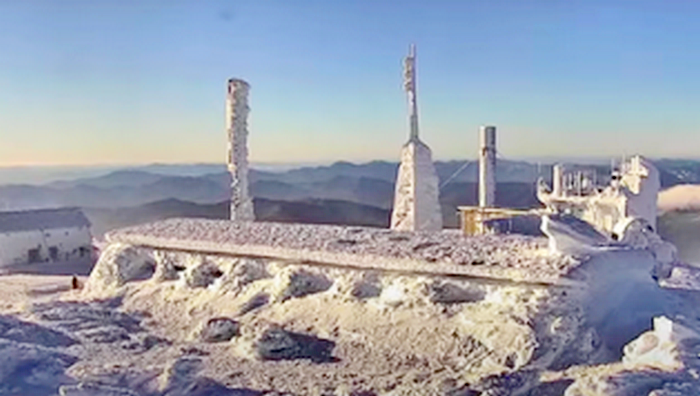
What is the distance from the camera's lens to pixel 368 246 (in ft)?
18.3

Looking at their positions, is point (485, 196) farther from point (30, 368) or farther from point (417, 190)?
point (30, 368)

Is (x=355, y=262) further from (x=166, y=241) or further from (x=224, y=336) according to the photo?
(x=166, y=241)

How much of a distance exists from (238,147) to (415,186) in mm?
2417

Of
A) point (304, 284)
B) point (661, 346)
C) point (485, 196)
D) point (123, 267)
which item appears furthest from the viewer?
point (485, 196)

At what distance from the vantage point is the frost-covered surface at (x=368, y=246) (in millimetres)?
4797

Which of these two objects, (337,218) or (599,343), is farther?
(337,218)

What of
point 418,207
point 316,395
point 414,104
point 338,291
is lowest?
point 316,395

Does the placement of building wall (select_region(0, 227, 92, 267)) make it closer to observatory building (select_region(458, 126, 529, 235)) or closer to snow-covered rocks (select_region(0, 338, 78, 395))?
observatory building (select_region(458, 126, 529, 235))

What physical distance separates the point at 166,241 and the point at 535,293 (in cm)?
324

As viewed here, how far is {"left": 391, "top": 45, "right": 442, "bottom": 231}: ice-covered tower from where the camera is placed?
728 cm

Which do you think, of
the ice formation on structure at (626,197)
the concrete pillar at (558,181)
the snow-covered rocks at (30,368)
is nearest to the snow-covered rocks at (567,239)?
the ice formation on structure at (626,197)

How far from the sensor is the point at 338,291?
5.39m

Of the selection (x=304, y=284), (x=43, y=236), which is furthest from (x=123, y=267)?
(x=43, y=236)

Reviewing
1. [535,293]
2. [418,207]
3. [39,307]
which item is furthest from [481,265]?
[39,307]
